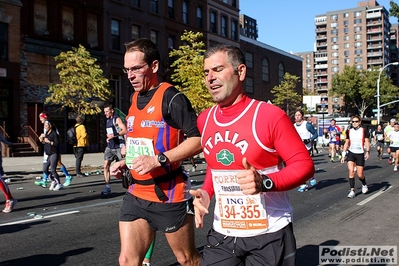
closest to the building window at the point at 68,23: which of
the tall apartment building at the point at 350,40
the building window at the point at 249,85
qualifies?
the building window at the point at 249,85

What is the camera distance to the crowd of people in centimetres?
261

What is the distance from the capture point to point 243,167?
2.67 metres

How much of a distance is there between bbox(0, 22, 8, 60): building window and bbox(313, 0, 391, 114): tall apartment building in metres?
112

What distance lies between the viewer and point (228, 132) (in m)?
2.73

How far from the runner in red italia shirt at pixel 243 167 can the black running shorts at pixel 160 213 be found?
0.62 meters

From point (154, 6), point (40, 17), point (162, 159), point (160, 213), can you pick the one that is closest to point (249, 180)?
point (162, 159)

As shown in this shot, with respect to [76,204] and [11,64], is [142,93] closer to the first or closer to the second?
[76,204]

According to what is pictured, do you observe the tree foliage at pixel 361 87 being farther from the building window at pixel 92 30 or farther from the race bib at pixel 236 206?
the race bib at pixel 236 206

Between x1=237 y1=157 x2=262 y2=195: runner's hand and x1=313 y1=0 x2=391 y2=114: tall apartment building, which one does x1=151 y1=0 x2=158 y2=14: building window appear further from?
x1=313 y1=0 x2=391 y2=114: tall apartment building

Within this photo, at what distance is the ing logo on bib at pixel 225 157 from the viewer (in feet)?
8.89

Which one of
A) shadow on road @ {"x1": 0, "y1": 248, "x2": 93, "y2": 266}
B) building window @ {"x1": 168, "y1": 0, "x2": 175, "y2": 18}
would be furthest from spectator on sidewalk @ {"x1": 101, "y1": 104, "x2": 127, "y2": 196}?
building window @ {"x1": 168, "y1": 0, "x2": 175, "y2": 18}

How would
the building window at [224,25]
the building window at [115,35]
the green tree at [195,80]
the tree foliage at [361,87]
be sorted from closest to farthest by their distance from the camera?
the green tree at [195,80] → the building window at [115,35] → the building window at [224,25] → the tree foliage at [361,87]

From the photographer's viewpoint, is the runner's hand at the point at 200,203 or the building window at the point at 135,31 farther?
the building window at the point at 135,31

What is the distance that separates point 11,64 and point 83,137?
42.5ft
